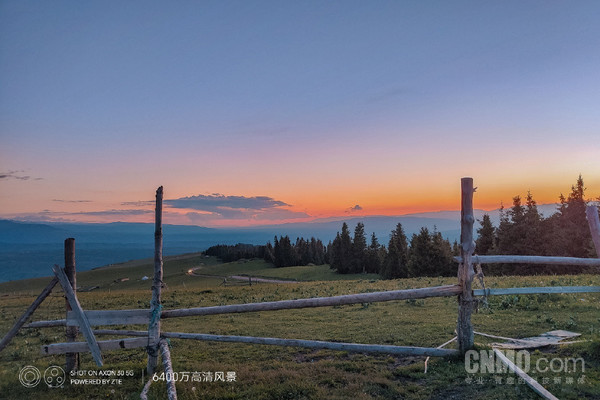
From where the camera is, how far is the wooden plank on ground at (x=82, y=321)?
6.17m

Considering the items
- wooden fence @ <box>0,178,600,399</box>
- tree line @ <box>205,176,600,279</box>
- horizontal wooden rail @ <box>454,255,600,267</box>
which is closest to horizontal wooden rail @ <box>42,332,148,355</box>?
wooden fence @ <box>0,178,600,399</box>

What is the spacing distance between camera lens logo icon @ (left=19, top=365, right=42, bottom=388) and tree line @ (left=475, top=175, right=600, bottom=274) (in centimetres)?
4242

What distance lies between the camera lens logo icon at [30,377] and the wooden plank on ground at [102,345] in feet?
2.47

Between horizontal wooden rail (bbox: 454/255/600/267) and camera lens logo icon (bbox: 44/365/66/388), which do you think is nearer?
horizontal wooden rail (bbox: 454/255/600/267)

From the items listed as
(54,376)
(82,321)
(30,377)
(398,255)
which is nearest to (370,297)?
(82,321)

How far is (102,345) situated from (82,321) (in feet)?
1.89

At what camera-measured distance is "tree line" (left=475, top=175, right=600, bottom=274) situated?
128 feet

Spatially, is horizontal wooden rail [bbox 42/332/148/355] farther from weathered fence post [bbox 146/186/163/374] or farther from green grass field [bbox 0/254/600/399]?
green grass field [bbox 0/254/600/399]

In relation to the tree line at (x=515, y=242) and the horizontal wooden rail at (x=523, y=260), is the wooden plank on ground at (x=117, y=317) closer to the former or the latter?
the horizontal wooden rail at (x=523, y=260)

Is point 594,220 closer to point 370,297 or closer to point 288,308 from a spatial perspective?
point 370,297

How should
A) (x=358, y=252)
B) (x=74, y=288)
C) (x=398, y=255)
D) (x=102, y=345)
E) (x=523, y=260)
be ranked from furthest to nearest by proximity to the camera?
1. (x=358, y=252)
2. (x=398, y=255)
3. (x=74, y=288)
4. (x=523, y=260)
5. (x=102, y=345)

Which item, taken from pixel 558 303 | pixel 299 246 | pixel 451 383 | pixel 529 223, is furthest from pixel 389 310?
pixel 299 246

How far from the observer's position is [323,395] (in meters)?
5.33

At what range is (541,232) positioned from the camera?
139ft
